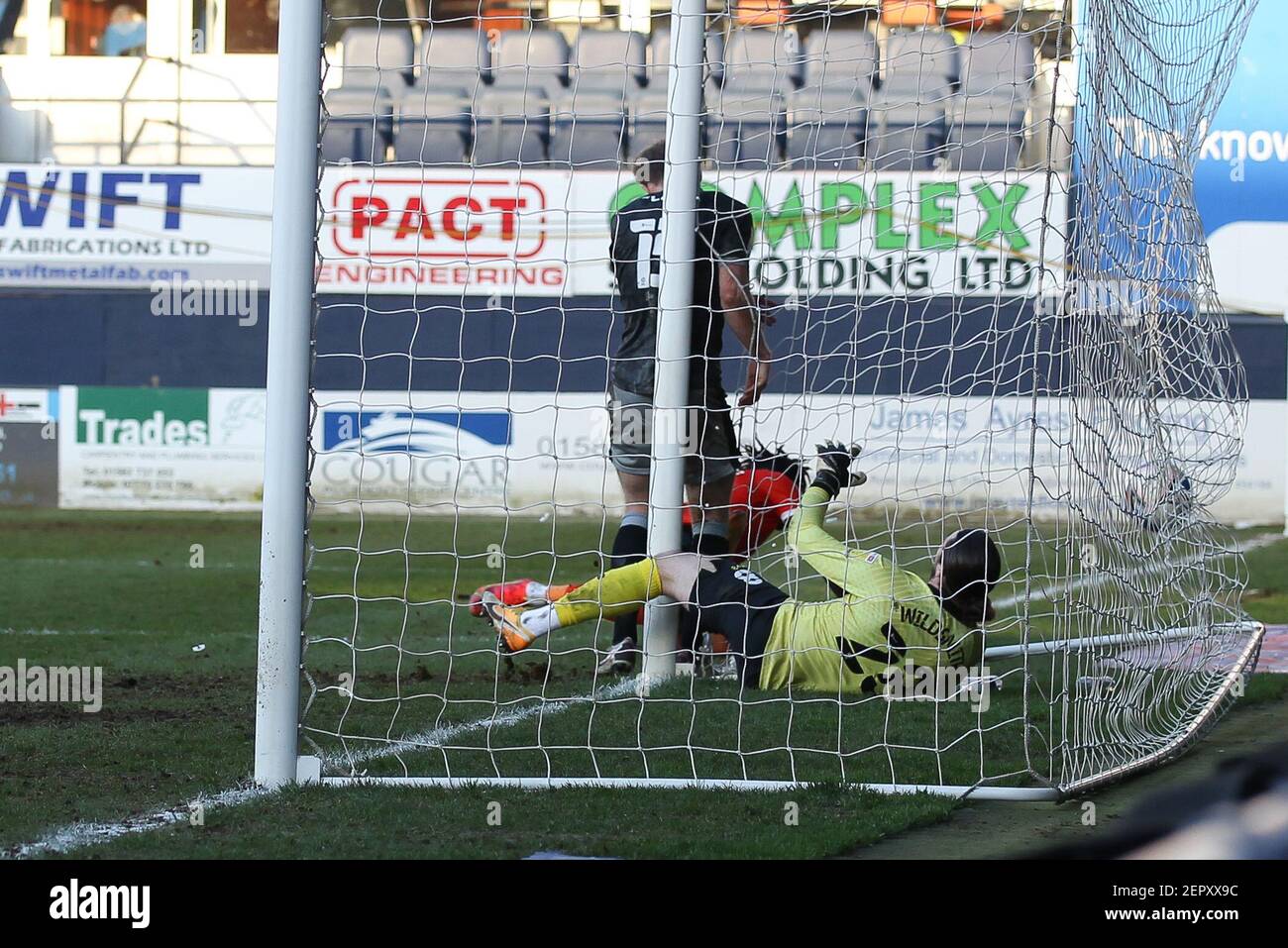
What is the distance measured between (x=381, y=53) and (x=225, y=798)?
12792 mm

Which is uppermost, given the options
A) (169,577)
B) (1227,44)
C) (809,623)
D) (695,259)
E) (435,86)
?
(435,86)

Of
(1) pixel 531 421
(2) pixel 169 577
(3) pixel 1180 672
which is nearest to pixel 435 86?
(1) pixel 531 421

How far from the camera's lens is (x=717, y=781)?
3.27 metres

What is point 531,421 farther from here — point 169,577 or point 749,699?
point 749,699

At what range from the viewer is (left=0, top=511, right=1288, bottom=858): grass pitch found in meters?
2.78

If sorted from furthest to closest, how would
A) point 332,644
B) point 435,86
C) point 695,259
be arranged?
point 435,86, point 332,644, point 695,259

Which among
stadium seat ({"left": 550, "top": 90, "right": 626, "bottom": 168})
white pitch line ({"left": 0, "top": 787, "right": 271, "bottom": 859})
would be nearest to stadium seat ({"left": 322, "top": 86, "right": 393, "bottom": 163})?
stadium seat ({"left": 550, "top": 90, "right": 626, "bottom": 168})

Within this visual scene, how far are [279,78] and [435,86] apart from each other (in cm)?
1178

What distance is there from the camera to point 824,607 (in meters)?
4.16

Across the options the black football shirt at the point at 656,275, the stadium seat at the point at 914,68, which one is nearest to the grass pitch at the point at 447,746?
the black football shirt at the point at 656,275

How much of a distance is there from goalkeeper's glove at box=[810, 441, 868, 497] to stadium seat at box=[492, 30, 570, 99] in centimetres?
955

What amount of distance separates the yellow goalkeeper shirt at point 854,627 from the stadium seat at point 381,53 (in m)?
11.4

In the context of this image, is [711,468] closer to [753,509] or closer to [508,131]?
[753,509]

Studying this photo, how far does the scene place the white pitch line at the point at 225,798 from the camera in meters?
2.69
